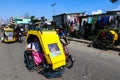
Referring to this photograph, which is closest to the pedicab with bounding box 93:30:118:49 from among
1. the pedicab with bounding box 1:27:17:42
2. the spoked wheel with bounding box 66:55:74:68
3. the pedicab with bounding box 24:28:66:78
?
the spoked wheel with bounding box 66:55:74:68

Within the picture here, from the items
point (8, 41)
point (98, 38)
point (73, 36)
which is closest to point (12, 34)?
point (8, 41)

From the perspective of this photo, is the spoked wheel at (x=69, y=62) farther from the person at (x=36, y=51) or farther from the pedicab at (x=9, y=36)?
the pedicab at (x=9, y=36)

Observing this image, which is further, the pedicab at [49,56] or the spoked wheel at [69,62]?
the spoked wheel at [69,62]

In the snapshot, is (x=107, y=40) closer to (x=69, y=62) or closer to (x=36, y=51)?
(x=69, y=62)

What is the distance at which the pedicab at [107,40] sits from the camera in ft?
41.4

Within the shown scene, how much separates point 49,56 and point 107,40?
6713 mm

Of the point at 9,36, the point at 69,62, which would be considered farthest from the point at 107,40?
the point at 9,36

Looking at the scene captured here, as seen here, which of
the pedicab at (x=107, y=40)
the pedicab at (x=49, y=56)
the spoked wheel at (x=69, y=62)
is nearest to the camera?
the pedicab at (x=49, y=56)

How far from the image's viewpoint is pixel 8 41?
18.5m

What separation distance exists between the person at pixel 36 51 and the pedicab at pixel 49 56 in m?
0.17

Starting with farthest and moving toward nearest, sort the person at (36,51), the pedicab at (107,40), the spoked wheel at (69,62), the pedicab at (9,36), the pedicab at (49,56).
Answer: the pedicab at (9,36)
the pedicab at (107,40)
the spoked wheel at (69,62)
the person at (36,51)
the pedicab at (49,56)

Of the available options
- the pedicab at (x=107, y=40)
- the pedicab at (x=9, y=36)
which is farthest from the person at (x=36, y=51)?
the pedicab at (x=9, y=36)

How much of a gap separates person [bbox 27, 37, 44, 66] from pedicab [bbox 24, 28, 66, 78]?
0.56 feet

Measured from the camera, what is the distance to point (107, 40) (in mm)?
12852
